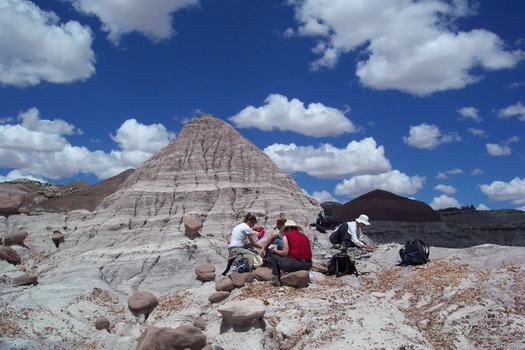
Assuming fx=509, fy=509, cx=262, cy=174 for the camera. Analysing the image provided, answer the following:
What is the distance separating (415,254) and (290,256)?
11.1ft

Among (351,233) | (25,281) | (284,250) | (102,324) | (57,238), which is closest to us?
(284,250)

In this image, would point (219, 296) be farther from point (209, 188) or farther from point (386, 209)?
point (386, 209)

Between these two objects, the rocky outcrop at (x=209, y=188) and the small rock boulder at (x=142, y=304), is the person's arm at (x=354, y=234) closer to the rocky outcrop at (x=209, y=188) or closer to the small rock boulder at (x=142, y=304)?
the small rock boulder at (x=142, y=304)

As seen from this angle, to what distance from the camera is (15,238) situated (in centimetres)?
1878

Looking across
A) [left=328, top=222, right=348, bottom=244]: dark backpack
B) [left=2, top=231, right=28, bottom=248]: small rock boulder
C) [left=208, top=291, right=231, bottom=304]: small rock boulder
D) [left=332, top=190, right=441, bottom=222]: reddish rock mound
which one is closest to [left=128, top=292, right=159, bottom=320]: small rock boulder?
[left=208, top=291, right=231, bottom=304]: small rock boulder

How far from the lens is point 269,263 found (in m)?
13.2

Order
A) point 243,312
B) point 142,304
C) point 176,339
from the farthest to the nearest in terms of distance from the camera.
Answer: point 142,304 → point 243,312 → point 176,339

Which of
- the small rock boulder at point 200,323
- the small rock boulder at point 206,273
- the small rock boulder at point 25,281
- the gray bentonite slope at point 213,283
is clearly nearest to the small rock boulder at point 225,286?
the gray bentonite slope at point 213,283

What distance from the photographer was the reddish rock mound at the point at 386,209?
4872cm

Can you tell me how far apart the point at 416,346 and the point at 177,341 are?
4.41 meters

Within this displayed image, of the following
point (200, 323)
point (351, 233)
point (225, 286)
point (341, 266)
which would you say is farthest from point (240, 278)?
point (351, 233)

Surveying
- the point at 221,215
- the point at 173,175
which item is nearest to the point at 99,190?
the point at 173,175

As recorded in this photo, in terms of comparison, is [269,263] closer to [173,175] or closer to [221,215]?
[221,215]

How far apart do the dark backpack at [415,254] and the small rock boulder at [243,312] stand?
4.67 meters
